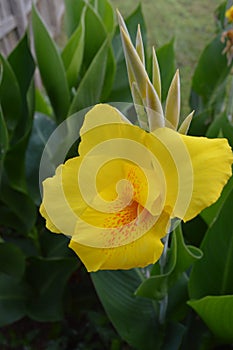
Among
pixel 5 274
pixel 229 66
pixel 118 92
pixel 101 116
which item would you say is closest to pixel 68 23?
pixel 118 92

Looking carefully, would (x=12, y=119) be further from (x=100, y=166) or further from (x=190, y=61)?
(x=190, y=61)

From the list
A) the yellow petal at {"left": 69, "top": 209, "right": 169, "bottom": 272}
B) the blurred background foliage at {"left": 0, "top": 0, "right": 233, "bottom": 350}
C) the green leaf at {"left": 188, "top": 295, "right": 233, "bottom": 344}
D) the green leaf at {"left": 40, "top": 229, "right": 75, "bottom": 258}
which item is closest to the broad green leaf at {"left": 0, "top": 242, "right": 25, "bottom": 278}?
the blurred background foliage at {"left": 0, "top": 0, "right": 233, "bottom": 350}

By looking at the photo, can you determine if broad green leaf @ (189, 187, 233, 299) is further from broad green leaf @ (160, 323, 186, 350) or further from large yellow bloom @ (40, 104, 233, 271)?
large yellow bloom @ (40, 104, 233, 271)

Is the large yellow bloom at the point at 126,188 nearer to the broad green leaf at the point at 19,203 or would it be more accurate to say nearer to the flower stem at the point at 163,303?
the flower stem at the point at 163,303

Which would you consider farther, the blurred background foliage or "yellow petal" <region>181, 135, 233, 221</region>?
the blurred background foliage

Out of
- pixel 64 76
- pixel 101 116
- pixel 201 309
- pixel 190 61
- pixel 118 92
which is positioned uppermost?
→ pixel 101 116

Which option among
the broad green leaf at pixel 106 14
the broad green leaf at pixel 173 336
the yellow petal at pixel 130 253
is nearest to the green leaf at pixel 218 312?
the broad green leaf at pixel 173 336

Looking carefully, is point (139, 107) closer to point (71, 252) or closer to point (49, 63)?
point (49, 63)
